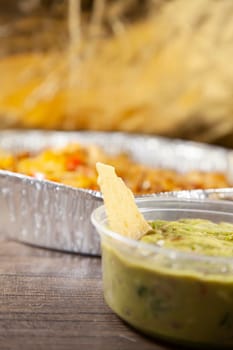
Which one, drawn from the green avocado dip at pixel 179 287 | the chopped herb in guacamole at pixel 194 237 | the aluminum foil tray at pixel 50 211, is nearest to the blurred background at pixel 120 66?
the aluminum foil tray at pixel 50 211

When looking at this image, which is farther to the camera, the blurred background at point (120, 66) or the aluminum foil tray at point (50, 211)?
the blurred background at point (120, 66)

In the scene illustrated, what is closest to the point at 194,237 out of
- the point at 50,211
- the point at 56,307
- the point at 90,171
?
the point at 56,307

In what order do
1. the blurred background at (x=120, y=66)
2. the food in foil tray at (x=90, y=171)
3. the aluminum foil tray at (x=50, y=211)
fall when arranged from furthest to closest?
1. the blurred background at (x=120, y=66)
2. the food in foil tray at (x=90, y=171)
3. the aluminum foil tray at (x=50, y=211)

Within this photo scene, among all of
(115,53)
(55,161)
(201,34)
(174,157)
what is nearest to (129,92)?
(115,53)

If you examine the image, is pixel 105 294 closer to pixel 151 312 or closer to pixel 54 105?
pixel 151 312

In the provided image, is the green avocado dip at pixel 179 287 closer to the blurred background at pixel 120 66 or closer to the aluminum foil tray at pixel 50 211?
the aluminum foil tray at pixel 50 211

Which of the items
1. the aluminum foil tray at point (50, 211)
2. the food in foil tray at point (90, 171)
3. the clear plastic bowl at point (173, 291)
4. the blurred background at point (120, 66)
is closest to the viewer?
the clear plastic bowl at point (173, 291)

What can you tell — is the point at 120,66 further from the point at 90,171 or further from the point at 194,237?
the point at 194,237

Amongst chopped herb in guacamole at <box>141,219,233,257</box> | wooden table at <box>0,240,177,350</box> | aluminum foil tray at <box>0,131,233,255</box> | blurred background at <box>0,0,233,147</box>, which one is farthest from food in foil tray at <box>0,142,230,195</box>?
blurred background at <box>0,0,233,147</box>
